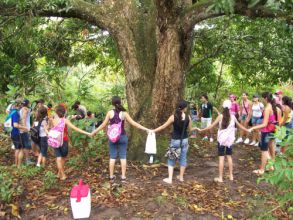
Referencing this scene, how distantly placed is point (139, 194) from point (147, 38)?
3.88 metres

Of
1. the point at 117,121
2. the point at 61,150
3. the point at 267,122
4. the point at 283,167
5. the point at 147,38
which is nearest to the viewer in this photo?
the point at 283,167

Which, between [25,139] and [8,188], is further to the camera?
[25,139]

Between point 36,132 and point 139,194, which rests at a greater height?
point 36,132

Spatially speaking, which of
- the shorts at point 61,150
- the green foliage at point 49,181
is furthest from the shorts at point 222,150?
A: the green foliage at point 49,181

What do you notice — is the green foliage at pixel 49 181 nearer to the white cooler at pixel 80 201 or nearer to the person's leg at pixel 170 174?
the white cooler at pixel 80 201

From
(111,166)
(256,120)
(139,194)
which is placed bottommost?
(139,194)

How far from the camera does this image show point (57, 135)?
7266 mm

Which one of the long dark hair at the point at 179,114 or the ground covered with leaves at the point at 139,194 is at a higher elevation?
the long dark hair at the point at 179,114

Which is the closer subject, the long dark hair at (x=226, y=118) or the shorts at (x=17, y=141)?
the long dark hair at (x=226, y=118)

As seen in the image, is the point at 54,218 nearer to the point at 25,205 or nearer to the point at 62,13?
the point at 25,205

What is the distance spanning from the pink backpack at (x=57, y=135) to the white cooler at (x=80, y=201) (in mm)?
1783

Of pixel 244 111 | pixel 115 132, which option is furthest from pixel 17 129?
pixel 244 111

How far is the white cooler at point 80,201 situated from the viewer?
18.6 feet

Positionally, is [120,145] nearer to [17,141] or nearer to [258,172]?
[17,141]
